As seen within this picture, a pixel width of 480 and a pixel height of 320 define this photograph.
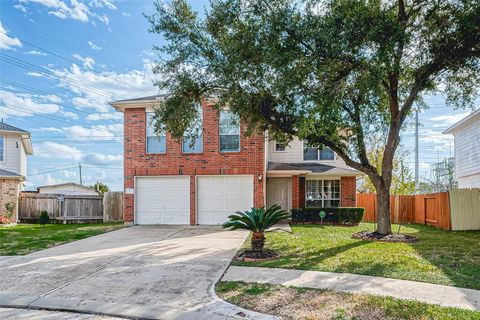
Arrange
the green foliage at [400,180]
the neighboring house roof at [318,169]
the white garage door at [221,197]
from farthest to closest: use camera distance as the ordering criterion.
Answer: the green foliage at [400,180]
the neighboring house roof at [318,169]
the white garage door at [221,197]

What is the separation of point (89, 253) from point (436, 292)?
7.54m

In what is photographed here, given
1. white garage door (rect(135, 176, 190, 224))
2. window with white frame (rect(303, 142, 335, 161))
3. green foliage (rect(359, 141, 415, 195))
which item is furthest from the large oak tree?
green foliage (rect(359, 141, 415, 195))

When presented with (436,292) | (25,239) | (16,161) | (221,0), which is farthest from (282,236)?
(16,161)

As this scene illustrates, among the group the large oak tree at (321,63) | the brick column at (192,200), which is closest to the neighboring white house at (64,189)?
the brick column at (192,200)

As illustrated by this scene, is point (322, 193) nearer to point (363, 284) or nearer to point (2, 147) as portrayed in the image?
point (363, 284)

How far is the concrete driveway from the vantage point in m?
5.07

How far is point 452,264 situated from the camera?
7.58 metres

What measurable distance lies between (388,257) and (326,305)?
3.91 meters

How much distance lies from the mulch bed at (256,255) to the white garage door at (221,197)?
656 centimetres

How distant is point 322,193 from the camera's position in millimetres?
18469

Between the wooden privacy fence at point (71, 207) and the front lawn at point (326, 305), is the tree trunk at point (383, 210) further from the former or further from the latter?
the wooden privacy fence at point (71, 207)

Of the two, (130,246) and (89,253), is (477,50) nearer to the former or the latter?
(130,246)

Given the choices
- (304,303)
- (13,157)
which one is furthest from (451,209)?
(13,157)

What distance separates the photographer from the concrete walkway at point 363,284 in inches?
207
